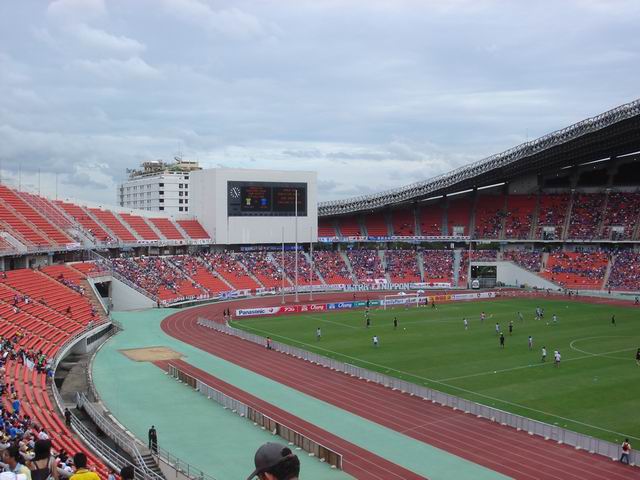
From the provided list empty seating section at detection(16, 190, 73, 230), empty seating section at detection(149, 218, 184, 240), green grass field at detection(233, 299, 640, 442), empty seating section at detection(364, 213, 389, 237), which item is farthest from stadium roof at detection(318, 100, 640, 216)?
empty seating section at detection(16, 190, 73, 230)

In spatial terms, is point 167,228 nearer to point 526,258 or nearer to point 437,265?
point 437,265

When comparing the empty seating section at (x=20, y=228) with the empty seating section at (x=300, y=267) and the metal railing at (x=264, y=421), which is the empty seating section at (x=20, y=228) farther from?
the empty seating section at (x=300, y=267)

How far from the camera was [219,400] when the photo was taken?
29.6 m

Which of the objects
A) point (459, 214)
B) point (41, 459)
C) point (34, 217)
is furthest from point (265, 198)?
point (41, 459)

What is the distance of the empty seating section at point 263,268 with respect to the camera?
245 ft

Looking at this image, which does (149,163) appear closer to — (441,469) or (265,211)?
(265,211)

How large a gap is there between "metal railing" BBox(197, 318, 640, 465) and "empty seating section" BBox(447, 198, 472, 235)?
51492 millimetres

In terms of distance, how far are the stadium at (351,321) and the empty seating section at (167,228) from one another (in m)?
0.25

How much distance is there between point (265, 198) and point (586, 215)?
40538 millimetres

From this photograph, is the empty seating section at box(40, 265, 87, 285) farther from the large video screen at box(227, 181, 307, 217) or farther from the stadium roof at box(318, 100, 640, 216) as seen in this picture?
the stadium roof at box(318, 100, 640, 216)

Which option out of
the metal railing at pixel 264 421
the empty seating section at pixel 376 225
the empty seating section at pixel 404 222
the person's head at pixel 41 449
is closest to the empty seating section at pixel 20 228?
the metal railing at pixel 264 421

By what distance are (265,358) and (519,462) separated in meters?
19.6

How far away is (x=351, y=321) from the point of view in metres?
53.0

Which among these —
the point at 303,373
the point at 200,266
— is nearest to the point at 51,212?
the point at 200,266
